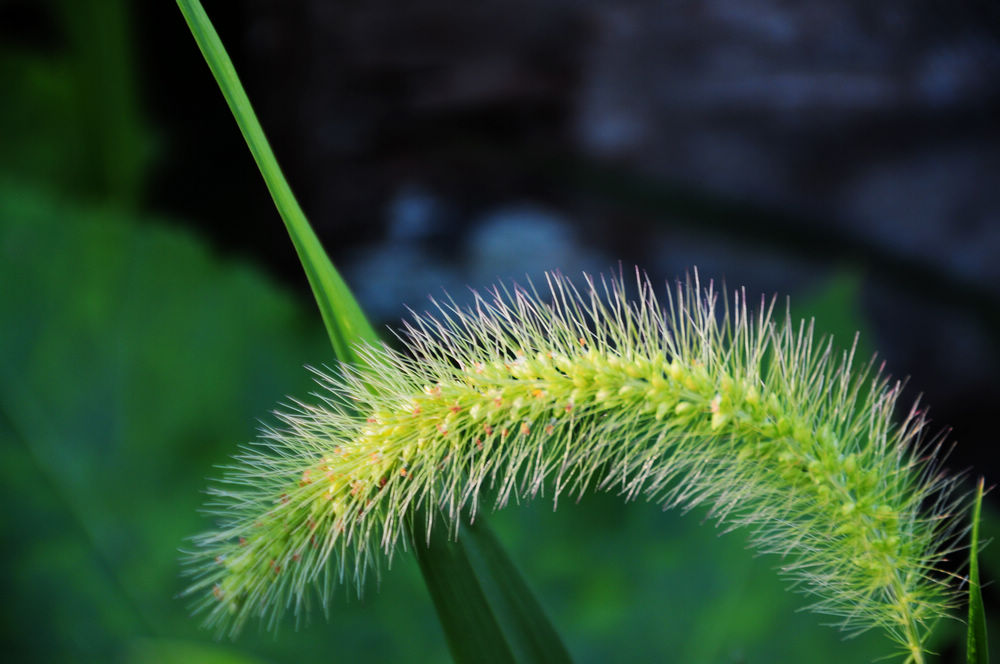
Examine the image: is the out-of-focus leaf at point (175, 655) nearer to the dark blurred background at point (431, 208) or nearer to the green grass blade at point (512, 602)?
the green grass blade at point (512, 602)

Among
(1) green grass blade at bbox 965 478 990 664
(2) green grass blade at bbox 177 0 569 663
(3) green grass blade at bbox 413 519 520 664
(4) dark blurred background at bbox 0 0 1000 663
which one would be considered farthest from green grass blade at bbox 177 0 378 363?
(4) dark blurred background at bbox 0 0 1000 663

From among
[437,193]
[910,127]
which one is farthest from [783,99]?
[437,193]

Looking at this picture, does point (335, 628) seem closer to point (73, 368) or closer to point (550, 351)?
point (73, 368)

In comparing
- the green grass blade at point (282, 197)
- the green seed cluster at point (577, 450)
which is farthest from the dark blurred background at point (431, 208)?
the green grass blade at point (282, 197)

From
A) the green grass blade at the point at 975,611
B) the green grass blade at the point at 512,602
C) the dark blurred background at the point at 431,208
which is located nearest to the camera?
the green grass blade at the point at 975,611

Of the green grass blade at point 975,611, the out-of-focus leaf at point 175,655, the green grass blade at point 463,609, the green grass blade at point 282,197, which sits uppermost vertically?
the green grass blade at point 282,197

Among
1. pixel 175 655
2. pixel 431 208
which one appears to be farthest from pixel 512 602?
pixel 431 208

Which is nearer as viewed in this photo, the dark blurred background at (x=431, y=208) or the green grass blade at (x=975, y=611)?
the green grass blade at (x=975, y=611)

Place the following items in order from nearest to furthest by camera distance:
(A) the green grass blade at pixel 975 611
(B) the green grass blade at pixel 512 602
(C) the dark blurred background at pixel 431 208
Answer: (A) the green grass blade at pixel 975 611 < (B) the green grass blade at pixel 512 602 < (C) the dark blurred background at pixel 431 208
